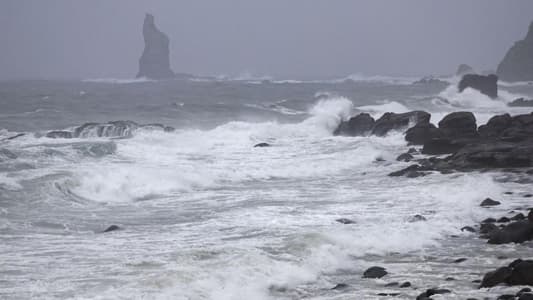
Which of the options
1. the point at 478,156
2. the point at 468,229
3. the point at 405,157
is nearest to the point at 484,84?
the point at 405,157

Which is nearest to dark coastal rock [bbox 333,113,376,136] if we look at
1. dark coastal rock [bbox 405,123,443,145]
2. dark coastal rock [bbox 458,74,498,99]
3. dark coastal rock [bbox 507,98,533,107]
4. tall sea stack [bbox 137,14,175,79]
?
dark coastal rock [bbox 405,123,443,145]

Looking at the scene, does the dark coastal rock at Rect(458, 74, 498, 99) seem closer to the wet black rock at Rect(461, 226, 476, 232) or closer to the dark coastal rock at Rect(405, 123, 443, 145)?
the dark coastal rock at Rect(405, 123, 443, 145)

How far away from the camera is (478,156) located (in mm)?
24359

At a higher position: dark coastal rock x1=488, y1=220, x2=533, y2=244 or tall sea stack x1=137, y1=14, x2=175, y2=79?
tall sea stack x1=137, y1=14, x2=175, y2=79

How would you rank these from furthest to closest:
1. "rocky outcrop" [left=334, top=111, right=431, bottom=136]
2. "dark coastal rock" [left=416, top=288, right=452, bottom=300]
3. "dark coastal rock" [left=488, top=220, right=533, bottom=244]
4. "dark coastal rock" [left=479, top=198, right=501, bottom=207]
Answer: "rocky outcrop" [left=334, top=111, right=431, bottom=136]
"dark coastal rock" [left=479, top=198, right=501, bottom=207]
"dark coastal rock" [left=488, top=220, right=533, bottom=244]
"dark coastal rock" [left=416, top=288, right=452, bottom=300]

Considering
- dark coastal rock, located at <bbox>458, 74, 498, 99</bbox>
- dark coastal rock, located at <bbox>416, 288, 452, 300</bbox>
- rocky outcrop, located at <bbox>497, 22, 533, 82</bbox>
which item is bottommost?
dark coastal rock, located at <bbox>416, 288, 452, 300</bbox>

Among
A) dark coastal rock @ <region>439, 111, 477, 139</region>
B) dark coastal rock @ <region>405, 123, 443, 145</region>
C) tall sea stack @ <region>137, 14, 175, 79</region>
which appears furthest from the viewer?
tall sea stack @ <region>137, 14, 175, 79</region>

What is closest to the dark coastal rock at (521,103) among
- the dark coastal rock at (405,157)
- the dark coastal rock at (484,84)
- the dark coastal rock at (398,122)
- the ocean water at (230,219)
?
the dark coastal rock at (484,84)

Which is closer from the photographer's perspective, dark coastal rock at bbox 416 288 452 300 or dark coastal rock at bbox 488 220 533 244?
dark coastal rock at bbox 416 288 452 300

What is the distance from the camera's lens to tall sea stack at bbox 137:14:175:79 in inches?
4919

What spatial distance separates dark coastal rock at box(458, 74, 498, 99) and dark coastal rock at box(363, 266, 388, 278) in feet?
174

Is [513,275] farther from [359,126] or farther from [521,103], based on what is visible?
[521,103]

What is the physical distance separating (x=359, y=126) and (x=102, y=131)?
46.2 feet

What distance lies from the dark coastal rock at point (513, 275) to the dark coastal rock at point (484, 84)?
Answer: 5363 cm
